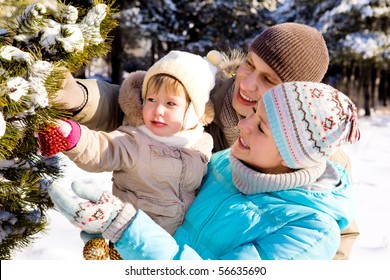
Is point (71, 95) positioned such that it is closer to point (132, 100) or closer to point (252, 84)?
point (132, 100)

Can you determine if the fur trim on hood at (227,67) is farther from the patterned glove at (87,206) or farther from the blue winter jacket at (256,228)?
the patterned glove at (87,206)

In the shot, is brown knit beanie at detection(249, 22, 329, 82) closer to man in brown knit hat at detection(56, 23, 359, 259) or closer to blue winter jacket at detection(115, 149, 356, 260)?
man in brown knit hat at detection(56, 23, 359, 259)

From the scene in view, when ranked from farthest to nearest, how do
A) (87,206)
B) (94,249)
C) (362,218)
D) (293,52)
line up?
(362,218), (293,52), (94,249), (87,206)

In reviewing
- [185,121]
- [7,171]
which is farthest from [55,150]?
[185,121]

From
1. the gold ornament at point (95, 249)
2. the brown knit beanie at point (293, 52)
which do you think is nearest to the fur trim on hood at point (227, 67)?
the brown knit beanie at point (293, 52)

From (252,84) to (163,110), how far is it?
0.49 m

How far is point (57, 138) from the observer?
205 centimetres

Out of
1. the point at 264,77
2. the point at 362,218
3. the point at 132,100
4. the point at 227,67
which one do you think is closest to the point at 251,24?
the point at 362,218

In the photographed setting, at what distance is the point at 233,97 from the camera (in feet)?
9.02

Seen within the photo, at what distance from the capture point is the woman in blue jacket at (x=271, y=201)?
187 centimetres

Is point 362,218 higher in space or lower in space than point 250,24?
higher

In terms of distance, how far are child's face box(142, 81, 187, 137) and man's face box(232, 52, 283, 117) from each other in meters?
0.32

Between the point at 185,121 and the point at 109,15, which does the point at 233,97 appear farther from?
the point at 109,15

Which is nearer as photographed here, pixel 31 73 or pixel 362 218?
pixel 31 73
